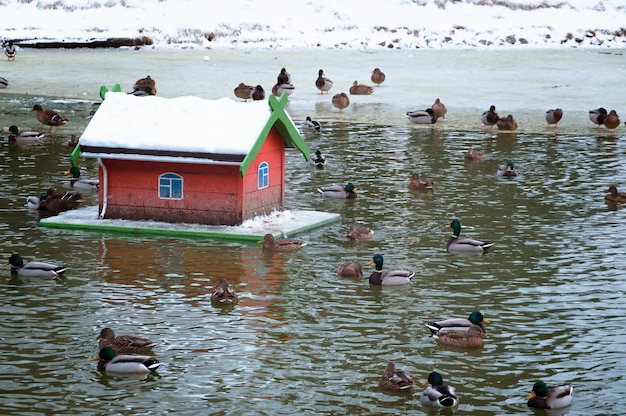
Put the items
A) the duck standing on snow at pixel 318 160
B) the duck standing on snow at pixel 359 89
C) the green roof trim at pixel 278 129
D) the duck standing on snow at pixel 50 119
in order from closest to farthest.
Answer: the green roof trim at pixel 278 129 → the duck standing on snow at pixel 318 160 → the duck standing on snow at pixel 50 119 → the duck standing on snow at pixel 359 89

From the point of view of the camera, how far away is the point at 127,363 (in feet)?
43.0

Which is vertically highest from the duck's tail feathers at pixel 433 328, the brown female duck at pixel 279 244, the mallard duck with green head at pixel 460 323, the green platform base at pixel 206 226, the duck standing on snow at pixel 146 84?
the duck standing on snow at pixel 146 84

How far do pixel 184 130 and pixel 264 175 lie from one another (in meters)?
1.61

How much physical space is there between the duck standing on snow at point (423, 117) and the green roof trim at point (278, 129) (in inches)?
444

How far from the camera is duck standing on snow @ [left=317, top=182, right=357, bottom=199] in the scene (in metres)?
23.3

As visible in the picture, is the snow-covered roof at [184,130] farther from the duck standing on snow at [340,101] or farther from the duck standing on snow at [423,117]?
the duck standing on snow at [340,101]

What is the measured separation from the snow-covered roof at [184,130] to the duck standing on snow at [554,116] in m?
12.3

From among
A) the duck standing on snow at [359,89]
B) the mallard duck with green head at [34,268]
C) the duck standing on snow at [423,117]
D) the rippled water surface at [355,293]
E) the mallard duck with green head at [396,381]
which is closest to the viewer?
the mallard duck with green head at [396,381]

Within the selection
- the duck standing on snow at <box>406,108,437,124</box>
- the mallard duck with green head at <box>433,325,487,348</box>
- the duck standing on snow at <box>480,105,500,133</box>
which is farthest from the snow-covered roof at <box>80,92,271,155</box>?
the duck standing on snow at <box>406,108,437,124</box>

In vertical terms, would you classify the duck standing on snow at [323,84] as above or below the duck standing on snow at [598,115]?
above

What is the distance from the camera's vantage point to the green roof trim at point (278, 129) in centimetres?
1984

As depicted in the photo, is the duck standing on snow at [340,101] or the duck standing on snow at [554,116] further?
the duck standing on snow at [340,101]

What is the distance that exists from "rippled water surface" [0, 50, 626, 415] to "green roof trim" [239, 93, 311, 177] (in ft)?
4.51

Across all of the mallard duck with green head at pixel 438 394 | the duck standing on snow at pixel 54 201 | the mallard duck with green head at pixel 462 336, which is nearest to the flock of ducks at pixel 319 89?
the duck standing on snow at pixel 54 201
